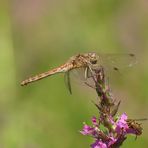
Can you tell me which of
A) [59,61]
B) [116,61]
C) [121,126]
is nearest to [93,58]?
[116,61]

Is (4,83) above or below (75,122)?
above

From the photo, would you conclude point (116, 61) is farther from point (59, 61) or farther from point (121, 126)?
point (59, 61)

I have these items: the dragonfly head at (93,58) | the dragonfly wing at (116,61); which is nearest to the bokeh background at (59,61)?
the dragonfly wing at (116,61)

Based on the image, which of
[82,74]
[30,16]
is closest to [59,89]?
[30,16]

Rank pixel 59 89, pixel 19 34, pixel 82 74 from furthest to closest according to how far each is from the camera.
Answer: pixel 19 34 < pixel 59 89 < pixel 82 74

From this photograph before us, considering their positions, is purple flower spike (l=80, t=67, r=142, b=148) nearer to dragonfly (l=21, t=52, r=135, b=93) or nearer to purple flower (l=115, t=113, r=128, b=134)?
purple flower (l=115, t=113, r=128, b=134)

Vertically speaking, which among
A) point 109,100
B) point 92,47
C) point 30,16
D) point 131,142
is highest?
point 30,16

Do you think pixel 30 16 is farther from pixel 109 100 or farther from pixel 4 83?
pixel 109 100

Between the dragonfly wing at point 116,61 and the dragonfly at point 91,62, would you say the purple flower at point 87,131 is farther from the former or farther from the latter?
the dragonfly wing at point 116,61

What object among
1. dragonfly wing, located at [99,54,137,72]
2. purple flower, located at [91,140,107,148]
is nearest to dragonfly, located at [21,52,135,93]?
dragonfly wing, located at [99,54,137,72]
